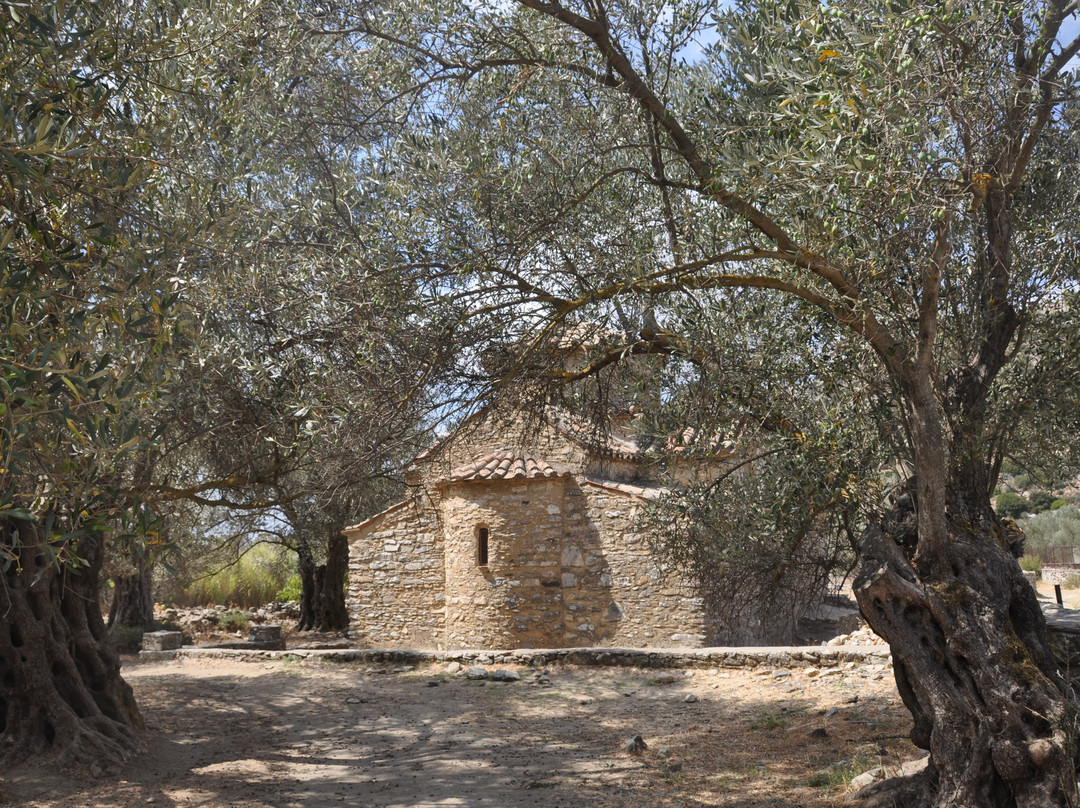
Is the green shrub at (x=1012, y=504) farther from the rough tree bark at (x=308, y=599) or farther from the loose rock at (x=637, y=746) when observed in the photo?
the loose rock at (x=637, y=746)

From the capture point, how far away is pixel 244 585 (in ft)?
92.0

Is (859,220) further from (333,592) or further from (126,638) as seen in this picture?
(333,592)

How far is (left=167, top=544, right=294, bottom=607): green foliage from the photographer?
27422 mm

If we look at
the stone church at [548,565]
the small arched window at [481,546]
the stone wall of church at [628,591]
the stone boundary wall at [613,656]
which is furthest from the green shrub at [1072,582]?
the small arched window at [481,546]

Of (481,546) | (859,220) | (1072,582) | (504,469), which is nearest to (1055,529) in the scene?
(1072,582)

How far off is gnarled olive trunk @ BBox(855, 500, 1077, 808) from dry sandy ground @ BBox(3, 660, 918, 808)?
4.34 feet

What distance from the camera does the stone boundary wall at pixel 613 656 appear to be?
36.8ft

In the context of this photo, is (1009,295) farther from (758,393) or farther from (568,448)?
(568,448)

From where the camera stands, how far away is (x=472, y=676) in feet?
43.1

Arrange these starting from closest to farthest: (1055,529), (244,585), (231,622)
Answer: (231,622) → (244,585) → (1055,529)

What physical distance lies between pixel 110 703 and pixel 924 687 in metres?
8.06

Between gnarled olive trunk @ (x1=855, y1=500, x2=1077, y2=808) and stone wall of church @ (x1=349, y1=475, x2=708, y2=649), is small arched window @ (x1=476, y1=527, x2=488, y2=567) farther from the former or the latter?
gnarled olive trunk @ (x1=855, y1=500, x2=1077, y2=808)

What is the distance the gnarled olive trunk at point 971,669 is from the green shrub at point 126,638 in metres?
16.3

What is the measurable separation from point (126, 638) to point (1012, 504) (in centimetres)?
4111
